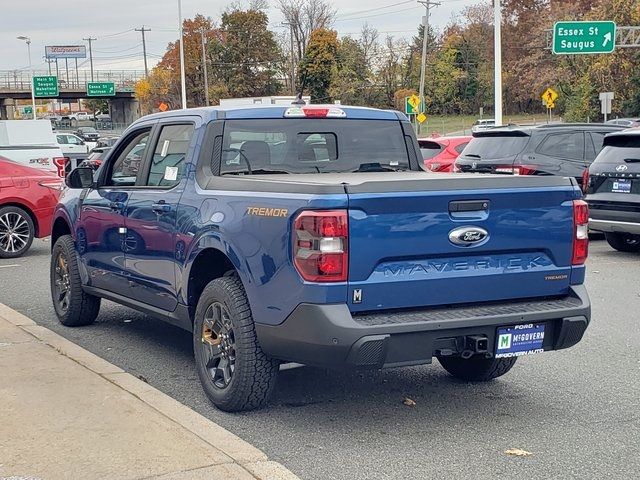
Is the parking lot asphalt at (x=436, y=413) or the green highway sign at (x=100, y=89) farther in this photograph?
the green highway sign at (x=100, y=89)

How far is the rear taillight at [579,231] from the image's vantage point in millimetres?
5555

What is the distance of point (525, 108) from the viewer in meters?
82.4

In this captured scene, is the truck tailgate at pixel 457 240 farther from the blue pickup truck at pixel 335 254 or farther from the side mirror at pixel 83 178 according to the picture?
the side mirror at pixel 83 178

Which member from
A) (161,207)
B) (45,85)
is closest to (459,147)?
(161,207)

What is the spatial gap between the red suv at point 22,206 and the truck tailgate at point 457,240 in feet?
31.2

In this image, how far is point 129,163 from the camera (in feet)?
24.5

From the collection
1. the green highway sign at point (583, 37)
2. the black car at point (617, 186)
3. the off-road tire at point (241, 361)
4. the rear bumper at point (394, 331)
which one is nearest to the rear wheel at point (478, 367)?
the rear bumper at point (394, 331)

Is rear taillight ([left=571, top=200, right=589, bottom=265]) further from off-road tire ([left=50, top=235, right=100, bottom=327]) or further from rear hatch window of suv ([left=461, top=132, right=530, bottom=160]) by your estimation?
rear hatch window of suv ([left=461, top=132, right=530, bottom=160])

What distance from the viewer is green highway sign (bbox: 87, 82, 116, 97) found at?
8994 centimetres

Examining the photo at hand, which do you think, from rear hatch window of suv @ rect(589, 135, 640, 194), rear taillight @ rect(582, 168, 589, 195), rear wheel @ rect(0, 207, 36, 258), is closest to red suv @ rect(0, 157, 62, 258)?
rear wheel @ rect(0, 207, 36, 258)

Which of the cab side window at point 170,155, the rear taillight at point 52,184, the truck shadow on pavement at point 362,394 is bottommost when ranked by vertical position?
the truck shadow on pavement at point 362,394

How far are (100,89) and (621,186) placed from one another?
274 feet

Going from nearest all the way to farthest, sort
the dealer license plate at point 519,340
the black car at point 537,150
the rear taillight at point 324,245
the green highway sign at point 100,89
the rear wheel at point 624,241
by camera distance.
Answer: the rear taillight at point 324,245, the dealer license plate at point 519,340, the rear wheel at point 624,241, the black car at point 537,150, the green highway sign at point 100,89

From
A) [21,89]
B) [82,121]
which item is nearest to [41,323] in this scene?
[21,89]
